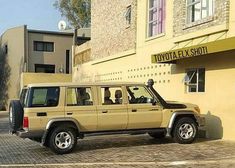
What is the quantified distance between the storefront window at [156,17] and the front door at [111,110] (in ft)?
21.2

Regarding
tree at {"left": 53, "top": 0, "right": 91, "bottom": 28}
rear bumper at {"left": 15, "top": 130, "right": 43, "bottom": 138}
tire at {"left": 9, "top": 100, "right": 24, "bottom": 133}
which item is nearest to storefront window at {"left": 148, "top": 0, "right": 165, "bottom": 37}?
tire at {"left": 9, "top": 100, "right": 24, "bottom": 133}

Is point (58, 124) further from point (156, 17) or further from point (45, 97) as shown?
point (156, 17)

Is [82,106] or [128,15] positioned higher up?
[128,15]

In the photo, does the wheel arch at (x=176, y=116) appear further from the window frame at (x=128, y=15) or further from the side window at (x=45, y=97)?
the window frame at (x=128, y=15)

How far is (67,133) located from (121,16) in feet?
41.9

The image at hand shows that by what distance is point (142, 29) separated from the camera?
2197 centimetres

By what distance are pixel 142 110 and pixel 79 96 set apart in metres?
1.83

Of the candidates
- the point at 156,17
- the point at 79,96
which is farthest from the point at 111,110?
the point at 156,17

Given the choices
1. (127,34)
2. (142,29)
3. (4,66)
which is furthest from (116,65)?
(4,66)

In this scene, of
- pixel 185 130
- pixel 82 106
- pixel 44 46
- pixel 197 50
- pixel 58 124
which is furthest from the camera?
pixel 44 46

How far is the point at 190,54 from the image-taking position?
15.8 metres

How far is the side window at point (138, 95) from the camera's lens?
14.2 metres

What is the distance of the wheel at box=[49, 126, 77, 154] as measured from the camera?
43.0ft

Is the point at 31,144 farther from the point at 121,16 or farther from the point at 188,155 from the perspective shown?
the point at 121,16
